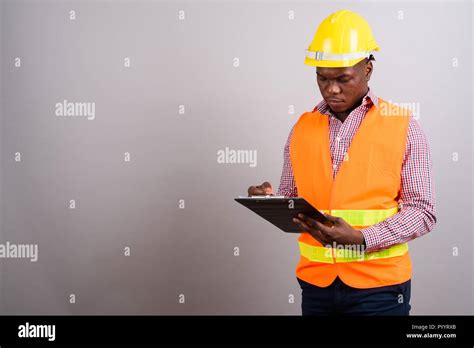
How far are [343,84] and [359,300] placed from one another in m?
0.88

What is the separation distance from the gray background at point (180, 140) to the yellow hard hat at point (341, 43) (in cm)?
174

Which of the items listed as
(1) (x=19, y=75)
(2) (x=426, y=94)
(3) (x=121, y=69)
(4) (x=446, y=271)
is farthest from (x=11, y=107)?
(4) (x=446, y=271)

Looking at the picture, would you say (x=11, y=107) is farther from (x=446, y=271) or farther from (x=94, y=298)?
(x=446, y=271)

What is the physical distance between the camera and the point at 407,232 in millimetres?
2719

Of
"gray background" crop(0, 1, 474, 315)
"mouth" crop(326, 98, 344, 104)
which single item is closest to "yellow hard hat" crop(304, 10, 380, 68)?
"mouth" crop(326, 98, 344, 104)

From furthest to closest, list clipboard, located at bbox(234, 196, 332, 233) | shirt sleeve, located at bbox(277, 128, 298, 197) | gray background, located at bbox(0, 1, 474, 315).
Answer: gray background, located at bbox(0, 1, 474, 315), shirt sleeve, located at bbox(277, 128, 298, 197), clipboard, located at bbox(234, 196, 332, 233)

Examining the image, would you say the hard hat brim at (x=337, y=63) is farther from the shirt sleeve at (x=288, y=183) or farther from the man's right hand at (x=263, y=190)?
the man's right hand at (x=263, y=190)

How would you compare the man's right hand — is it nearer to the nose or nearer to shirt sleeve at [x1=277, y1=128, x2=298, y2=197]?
shirt sleeve at [x1=277, y1=128, x2=298, y2=197]

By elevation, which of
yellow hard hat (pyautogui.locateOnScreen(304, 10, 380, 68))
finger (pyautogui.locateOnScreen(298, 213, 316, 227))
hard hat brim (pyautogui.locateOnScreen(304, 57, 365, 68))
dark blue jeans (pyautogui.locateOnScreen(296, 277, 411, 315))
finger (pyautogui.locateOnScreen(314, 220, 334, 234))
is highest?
yellow hard hat (pyautogui.locateOnScreen(304, 10, 380, 68))

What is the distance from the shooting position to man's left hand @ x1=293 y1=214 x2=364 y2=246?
265cm

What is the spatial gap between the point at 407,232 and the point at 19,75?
3260 mm

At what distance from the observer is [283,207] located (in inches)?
104

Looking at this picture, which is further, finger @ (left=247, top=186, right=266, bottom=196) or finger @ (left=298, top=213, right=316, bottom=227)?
finger @ (left=247, top=186, right=266, bottom=196)

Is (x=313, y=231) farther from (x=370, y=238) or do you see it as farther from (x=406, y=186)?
(x=406, y=186)
